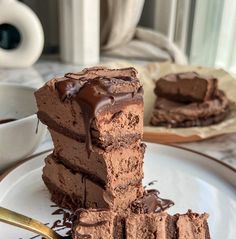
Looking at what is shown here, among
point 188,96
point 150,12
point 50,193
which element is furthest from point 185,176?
point 150,12

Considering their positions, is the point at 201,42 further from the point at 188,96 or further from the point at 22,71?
the point at 22,71

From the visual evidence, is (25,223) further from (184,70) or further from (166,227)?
(184,70)

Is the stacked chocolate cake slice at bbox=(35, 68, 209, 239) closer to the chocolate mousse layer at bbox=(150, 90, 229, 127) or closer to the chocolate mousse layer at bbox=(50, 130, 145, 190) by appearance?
the chocolate mousse layer at bbox=(50, 130, 145, 190)

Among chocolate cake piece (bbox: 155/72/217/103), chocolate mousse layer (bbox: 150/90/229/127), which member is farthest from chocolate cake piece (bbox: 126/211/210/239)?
chocolate cake piece (bbox: 155/72/217/103)

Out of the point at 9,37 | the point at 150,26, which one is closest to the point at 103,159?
the point at 9,37

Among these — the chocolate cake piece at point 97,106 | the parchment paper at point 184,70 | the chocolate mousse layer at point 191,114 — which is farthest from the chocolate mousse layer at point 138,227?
the chocolate mousse layer at point 191,114

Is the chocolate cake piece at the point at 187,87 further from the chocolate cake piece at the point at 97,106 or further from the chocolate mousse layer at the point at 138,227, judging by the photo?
the chocolate mousse layer at the point at 138,227
